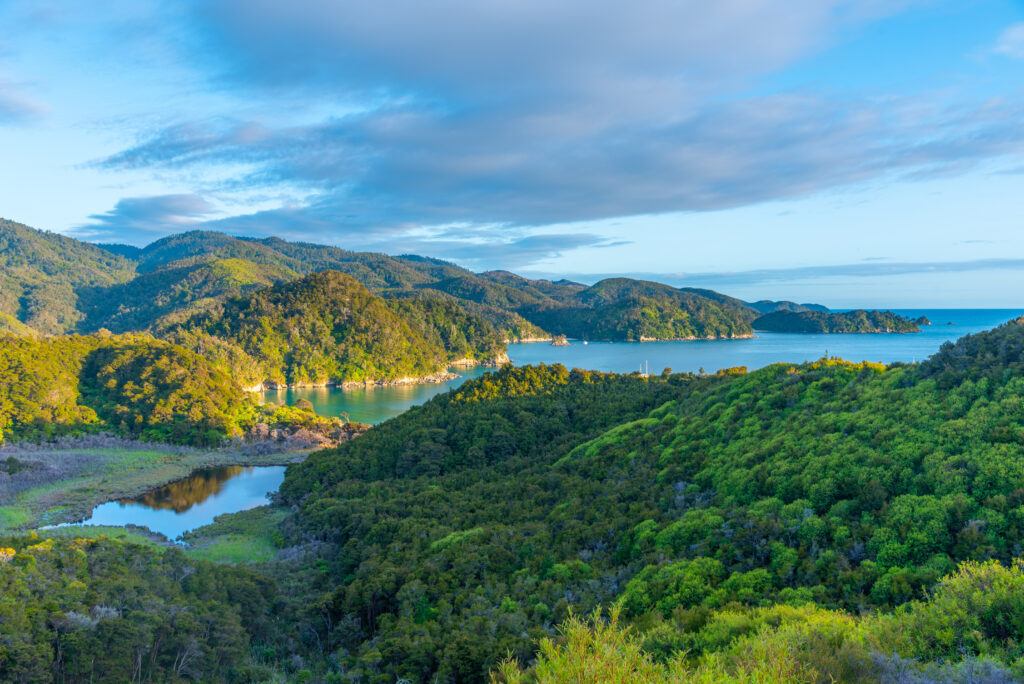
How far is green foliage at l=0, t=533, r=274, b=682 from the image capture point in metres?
14.3

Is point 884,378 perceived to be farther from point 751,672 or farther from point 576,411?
point 576,411

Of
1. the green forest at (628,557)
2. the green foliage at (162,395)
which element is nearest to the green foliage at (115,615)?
the green forest at (628,557)

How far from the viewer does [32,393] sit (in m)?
61.6

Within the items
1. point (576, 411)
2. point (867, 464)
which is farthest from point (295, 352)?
point (867, 464)

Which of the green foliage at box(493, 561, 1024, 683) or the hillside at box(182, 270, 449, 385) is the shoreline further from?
the green foliage at box(493, 561, 1024, 683)

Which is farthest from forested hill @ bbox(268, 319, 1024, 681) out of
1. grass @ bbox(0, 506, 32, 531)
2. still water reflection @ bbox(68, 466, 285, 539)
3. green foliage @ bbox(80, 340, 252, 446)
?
green foliage @ bbox(80, 340, 252, 446)

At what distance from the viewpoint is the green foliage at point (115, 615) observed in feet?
46.9

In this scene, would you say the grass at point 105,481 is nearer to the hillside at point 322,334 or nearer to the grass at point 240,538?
the grass at point 240,538

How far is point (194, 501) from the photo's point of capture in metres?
46.2

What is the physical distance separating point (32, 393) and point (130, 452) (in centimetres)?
1557

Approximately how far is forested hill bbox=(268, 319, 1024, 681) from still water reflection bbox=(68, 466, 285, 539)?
21730 mm

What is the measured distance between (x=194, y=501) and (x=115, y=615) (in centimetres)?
3480

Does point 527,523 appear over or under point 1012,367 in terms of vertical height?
under

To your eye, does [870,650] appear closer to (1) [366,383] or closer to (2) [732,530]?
(2) [732,530]
